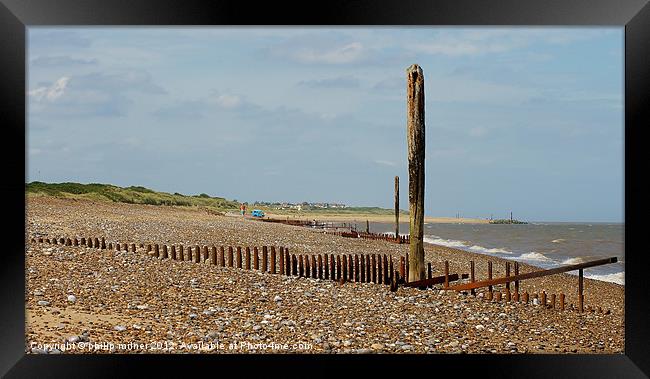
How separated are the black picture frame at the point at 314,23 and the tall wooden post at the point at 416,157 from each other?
4.31 meters

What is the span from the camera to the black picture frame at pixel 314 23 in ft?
22.9

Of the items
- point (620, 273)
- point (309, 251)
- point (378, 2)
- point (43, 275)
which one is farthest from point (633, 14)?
point (620, 273)

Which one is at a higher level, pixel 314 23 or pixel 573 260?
pixel 314 23

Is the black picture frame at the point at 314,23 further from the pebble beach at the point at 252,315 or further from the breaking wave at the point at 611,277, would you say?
the breaking wave at the point at 611,277

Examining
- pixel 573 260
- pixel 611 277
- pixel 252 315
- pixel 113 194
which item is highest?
pixel 113 194

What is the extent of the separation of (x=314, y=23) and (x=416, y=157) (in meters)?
5.11

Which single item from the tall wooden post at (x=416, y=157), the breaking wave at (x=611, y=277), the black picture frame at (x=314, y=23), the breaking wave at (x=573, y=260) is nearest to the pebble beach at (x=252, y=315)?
the black picture frame at (x=314, y=23)

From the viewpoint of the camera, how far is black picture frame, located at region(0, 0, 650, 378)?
697 cm

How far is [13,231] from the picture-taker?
723 centimetres

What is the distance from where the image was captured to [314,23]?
7180 mm

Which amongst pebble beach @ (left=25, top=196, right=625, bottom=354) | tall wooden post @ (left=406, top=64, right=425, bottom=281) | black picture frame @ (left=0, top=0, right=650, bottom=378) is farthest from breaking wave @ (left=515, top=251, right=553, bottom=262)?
black picture frame @ (left=0, top=0, right=650, bottom=378)

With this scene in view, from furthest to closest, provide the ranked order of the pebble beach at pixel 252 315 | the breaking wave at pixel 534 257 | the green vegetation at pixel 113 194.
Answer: the green vegetation at pixel 113 194 < the breaking wave at pixel 534 257 < the pebble beach at pixel 252 315

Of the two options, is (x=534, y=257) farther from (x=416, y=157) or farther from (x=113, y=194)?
(x=113, y=194)

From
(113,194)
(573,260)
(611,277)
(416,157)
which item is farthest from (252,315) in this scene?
(113,194)
